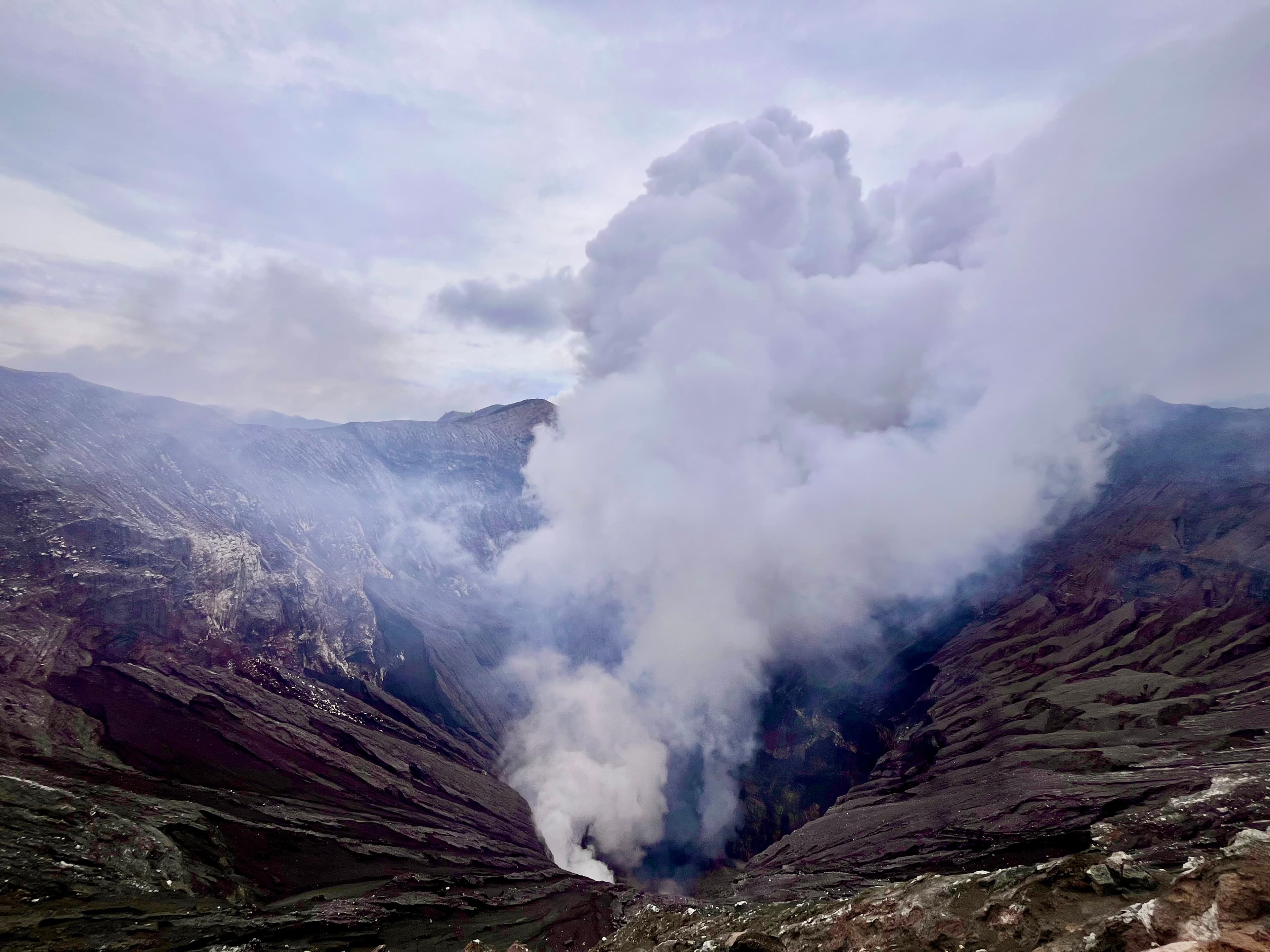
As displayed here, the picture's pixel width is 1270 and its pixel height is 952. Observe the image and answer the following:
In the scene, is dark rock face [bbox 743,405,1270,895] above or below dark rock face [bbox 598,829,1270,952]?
below

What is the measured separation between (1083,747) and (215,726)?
178 meters

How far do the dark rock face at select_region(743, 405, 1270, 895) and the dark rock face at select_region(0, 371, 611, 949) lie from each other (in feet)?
205

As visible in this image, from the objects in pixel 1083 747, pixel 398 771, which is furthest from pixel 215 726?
pixel 1083 747

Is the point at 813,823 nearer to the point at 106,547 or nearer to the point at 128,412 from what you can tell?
the point at 106,547

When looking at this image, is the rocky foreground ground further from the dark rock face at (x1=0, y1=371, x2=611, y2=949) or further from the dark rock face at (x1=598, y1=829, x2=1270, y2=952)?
the dark rock face at (x1=0, y1=371, x2=611, y2=949)

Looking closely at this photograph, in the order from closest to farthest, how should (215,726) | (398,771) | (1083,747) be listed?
(215,726) → (1083,747) → (398,771)

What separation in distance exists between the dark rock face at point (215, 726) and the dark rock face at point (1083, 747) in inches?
2456

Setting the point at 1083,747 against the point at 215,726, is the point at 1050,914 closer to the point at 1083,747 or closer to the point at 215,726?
the point at 1083,747

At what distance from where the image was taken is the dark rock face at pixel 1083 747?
104 metres

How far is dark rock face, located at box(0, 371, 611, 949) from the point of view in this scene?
7381 centimetres

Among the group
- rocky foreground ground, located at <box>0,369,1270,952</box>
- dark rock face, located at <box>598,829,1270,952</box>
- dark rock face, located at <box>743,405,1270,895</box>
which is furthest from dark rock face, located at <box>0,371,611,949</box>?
dark rock face, located at <box>743,405,1270,895</box>

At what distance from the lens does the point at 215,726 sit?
12100 cm

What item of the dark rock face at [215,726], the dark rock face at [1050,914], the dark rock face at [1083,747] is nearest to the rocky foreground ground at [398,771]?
the dark rock face at [1050,914]

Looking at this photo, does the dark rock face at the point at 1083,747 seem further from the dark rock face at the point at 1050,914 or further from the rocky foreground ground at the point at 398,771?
the dark rock face at the point at 1050,914
